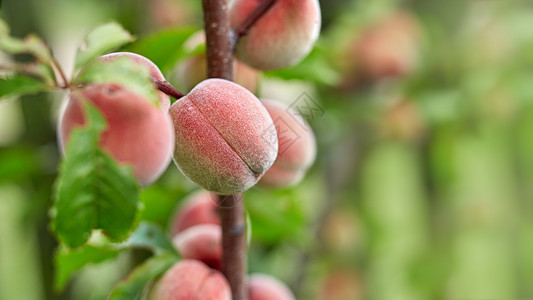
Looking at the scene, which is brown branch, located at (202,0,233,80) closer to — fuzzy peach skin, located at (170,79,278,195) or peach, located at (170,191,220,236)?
fuzzy peach skin, located at (170,79,278,195)

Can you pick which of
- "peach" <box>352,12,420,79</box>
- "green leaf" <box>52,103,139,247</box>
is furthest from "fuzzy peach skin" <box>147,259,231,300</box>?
"peach" <box>352,12,420,79</box>

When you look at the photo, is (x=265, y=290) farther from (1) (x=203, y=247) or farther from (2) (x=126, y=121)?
(2) (x=126, y=121)

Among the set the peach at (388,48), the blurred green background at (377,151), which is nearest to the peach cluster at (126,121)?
the blurred green background at (377,151)

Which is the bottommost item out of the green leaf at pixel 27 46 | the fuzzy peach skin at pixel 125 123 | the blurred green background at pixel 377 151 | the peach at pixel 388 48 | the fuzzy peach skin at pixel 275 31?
the blurred green background at pixel 377 151

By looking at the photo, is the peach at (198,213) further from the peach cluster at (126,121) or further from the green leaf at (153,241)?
the peach cluster at (126,121)

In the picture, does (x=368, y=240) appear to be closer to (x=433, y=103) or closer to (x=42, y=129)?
(x=433, y=103)
